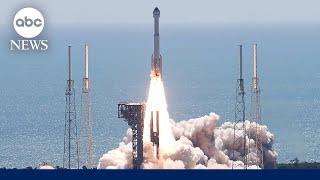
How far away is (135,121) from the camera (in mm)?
90625

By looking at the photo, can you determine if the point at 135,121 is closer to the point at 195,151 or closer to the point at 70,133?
the point at 195,151

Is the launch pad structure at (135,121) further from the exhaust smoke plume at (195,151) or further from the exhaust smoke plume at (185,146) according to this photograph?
the exhaust smoke plume at (195,151)

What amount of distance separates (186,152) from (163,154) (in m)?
1.89

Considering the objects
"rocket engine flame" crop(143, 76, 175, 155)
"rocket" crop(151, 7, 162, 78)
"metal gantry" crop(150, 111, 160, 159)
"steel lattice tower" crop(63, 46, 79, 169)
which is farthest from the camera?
"metal gantry" crop(150, 111, 160, 159)

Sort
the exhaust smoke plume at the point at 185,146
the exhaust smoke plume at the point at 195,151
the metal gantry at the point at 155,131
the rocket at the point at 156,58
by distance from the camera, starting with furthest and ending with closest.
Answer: the exhaust smoke plume at the point at 195,151, the metal gantry at the point at 155,131, the exhaust smoke plume at the point at 185,146, the rocket at the point at 156,58

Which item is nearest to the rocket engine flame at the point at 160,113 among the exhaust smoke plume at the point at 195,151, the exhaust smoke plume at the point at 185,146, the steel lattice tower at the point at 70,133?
the exhaust smoke plume at the point at 185,146

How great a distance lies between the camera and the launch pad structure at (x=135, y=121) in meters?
90.4

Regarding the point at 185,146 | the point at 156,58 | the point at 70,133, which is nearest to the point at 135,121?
the point at 185,146

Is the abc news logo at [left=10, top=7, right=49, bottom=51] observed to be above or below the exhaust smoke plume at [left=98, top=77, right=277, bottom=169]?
above

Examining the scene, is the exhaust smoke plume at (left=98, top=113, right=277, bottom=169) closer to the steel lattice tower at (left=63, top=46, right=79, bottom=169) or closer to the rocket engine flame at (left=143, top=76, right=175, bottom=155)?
the rocket engine flame at (left=143, top=76, right=175, bottom=155)

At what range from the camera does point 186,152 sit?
301 ft

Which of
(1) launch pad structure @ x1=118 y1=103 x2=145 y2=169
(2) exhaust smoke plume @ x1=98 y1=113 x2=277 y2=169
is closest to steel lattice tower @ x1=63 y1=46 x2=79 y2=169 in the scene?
(1) launch pad structure @ x1=118 y1=103 x2=145 y2=169

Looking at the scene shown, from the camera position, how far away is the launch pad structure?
90438mm

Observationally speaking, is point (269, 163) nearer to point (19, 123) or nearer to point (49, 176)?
point (49, 176)
